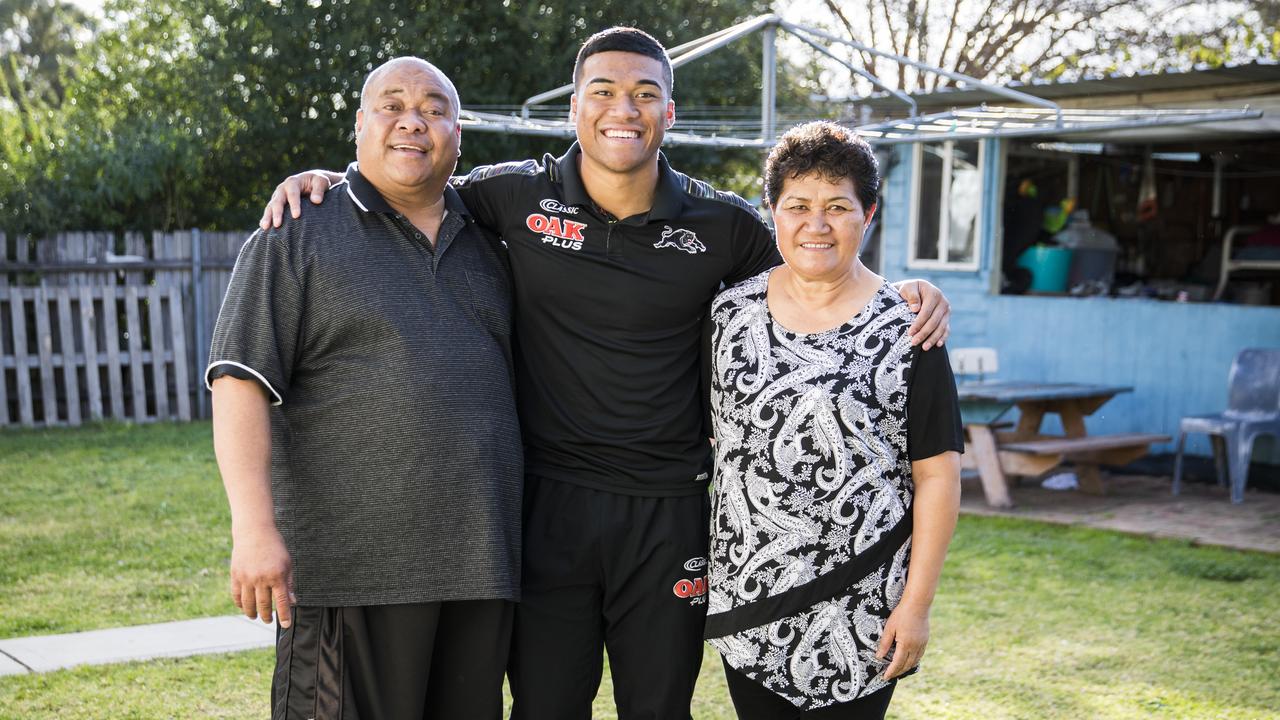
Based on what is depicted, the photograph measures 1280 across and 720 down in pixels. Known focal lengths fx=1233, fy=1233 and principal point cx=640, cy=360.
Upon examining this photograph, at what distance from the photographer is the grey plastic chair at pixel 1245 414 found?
8.59 meters

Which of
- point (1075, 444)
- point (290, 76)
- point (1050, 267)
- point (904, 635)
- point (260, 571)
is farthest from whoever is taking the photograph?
point (290, 76)

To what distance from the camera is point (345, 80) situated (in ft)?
48.8

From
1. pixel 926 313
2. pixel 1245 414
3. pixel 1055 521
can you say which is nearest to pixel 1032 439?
pixel 1055 521

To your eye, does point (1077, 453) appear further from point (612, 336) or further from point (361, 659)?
point (361, 659)

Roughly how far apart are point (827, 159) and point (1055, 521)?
5.92m

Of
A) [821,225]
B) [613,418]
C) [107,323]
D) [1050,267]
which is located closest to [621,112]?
[821,225]

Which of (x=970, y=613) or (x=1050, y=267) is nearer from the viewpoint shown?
(x=970, y=613)

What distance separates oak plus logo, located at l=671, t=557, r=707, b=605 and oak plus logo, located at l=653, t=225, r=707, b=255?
→ 781 millimetres

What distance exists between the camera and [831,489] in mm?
2729

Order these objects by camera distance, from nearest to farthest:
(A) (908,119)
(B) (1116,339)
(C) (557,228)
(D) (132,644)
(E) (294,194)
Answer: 1. (E) (294,194)
2. (C) (557,228)
3. (D) (132,644)
4. (A) (908,119)
5. (B) (1116,339)

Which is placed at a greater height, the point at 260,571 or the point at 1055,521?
the point at 260,571

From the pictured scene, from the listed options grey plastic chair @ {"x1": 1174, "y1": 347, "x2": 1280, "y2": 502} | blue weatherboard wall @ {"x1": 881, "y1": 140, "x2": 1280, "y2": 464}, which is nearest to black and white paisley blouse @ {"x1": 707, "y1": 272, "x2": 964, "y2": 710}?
grey plastic chair @ {"x1": 1174, "y1": 347, "x2": 1280, "y2": 502}

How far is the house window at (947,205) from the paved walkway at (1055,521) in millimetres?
2684

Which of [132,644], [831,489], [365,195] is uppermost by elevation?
[365,195]
